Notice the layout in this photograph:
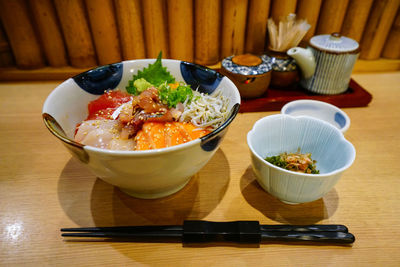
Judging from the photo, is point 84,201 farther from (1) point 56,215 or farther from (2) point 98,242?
(2) point 98,242

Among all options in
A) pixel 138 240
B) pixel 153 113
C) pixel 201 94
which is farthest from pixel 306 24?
pixel 138 240

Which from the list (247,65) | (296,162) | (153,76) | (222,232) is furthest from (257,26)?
(222,232)

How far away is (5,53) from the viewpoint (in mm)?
2193

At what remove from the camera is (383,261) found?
0.94 meters

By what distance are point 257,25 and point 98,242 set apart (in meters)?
1.95

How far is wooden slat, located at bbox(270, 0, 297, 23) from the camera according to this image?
2059mm

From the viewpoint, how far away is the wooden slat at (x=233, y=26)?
2020mm

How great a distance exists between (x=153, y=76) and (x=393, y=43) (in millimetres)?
2231

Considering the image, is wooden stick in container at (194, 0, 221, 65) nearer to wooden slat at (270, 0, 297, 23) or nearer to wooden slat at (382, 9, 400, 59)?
wooden slat at (270, 0, 297, 23)

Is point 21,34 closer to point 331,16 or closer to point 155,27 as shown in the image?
point 155,27

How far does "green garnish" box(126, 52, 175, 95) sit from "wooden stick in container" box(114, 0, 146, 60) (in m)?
0.81

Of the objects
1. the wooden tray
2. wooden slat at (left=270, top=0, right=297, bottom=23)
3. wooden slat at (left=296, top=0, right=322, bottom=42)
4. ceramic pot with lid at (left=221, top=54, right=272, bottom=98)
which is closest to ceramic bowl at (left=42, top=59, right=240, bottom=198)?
ceramic pot with lid at (left=221, top=54, right=272, bottom=98)

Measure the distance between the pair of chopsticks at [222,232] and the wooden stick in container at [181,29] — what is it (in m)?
1.60

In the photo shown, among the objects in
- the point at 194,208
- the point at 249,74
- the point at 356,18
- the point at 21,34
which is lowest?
the point at 194,208
